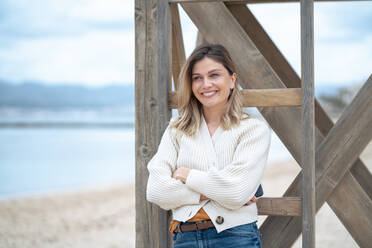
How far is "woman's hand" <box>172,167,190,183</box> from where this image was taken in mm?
2036

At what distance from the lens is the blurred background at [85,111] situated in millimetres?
7348

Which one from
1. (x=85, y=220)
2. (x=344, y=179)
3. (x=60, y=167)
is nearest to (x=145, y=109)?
(x=344, y=179)

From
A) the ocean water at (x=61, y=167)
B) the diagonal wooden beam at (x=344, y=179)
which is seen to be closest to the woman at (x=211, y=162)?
the diagonal wooden beam at (x=344, y=179)

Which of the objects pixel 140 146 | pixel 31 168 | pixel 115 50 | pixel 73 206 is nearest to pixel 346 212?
pixel 140 146

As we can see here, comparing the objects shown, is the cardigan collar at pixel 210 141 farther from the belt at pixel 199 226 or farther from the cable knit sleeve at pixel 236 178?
the belt at pixel 199 226

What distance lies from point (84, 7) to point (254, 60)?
86.8 m

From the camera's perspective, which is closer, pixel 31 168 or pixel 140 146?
pixel 140 146

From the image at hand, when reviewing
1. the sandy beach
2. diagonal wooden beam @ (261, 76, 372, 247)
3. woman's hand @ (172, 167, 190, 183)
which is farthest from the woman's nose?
the sandy beach

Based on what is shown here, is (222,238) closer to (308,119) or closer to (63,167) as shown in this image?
(308,119)

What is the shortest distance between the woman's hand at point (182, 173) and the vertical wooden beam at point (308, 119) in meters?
0.59

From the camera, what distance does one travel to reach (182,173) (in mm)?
2051

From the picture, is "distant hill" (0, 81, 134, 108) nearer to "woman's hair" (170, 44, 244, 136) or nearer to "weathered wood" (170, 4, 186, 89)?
"weathered wood" (170, 4, 186, 89)

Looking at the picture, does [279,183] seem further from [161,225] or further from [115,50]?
[115,50]

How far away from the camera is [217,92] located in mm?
2197
